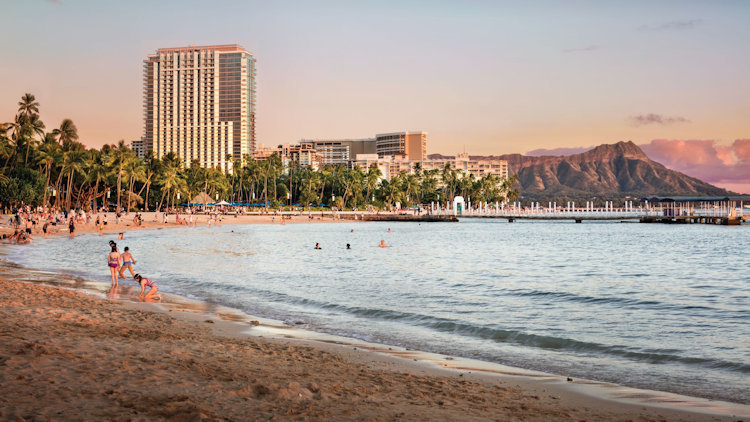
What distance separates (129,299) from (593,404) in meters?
14.7

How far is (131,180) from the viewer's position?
104 metres

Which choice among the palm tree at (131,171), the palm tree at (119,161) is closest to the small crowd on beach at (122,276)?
the palm tree at (119,161)

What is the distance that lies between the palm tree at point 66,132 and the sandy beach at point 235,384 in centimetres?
10417

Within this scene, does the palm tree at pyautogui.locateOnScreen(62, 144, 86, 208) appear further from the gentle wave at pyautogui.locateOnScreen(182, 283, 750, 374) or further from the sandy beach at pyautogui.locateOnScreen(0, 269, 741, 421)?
the sandy beach at pyautogui.locateOnScreen(0, 269, 741, 421)

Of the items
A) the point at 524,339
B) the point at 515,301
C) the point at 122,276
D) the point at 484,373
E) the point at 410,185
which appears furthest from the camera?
the point at 410,185

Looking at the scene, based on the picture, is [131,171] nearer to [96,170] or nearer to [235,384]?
[96,170]

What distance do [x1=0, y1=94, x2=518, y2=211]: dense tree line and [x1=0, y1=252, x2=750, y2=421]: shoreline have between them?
72845mm

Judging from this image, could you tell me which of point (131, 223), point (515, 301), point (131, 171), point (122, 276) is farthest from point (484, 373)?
point (131, 171)

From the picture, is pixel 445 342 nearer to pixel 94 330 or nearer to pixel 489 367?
pixel 489 367

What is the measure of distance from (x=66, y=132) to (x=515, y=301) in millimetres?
104173

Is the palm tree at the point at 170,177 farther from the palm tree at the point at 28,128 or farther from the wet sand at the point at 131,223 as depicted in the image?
the palm tree at the point at 28,128

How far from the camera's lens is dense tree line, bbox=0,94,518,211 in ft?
283

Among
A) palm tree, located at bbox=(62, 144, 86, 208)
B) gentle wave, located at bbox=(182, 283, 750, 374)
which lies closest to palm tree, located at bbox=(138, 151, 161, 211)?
palm tree, located at bbox=(62, 144, 86, 208)

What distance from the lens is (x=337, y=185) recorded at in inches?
6796
